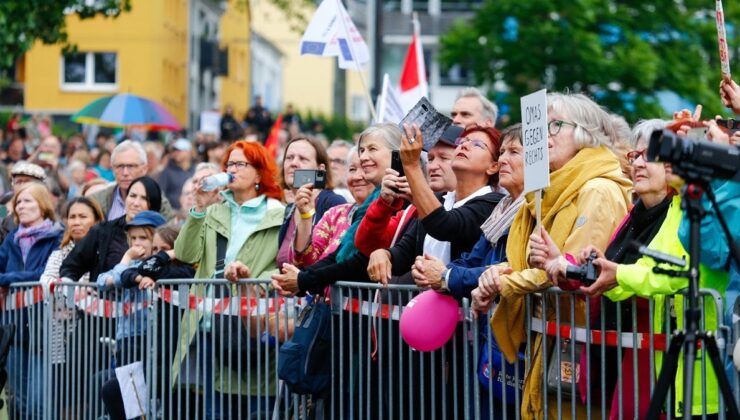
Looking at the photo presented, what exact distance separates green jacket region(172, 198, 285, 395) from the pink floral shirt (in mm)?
189

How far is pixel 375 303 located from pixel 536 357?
4.49 ft

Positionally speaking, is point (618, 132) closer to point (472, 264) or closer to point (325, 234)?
point (472, 264)

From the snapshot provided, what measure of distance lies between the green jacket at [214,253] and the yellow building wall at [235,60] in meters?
55.0

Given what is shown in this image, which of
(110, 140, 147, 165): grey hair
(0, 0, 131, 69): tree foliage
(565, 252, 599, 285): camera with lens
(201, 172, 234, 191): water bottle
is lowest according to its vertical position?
(565, 252, 599, 285): camera with lens

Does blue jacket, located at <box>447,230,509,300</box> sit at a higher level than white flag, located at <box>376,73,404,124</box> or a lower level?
lower

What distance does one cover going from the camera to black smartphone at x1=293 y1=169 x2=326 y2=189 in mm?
9172

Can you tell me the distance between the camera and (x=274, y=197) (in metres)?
10.3

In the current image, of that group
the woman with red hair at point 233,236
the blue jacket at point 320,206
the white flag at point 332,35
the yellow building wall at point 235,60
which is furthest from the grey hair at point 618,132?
the yellow building wall at point 235,60

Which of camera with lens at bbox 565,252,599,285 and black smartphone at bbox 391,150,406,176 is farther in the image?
black smartphone at bbox 391,150,406,176

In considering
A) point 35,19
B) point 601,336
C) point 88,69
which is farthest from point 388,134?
point 88,69

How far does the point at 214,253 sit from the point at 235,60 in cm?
6256

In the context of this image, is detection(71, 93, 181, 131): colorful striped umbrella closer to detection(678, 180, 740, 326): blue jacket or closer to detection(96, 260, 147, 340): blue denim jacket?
detection(96, 260, 147, 340): blue denim jacket

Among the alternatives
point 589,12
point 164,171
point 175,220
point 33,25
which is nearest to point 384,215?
point 175,220

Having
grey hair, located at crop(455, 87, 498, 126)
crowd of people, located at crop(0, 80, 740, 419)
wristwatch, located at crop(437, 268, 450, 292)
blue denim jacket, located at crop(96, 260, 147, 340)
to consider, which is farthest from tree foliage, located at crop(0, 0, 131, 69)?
wristwatch, located at crop(437, 268, 450, 292)
